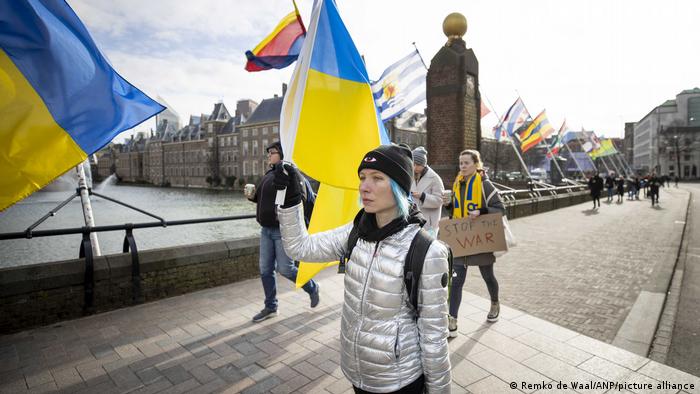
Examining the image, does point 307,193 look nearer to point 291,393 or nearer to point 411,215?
point 291,393

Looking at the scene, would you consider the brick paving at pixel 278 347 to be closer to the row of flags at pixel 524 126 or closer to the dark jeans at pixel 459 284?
the dark jeans at pixel 459 284

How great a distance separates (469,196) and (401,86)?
7.53 meters

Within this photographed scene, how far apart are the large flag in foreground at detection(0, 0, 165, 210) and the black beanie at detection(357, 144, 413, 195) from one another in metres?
2.42

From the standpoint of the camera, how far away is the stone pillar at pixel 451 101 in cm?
1308

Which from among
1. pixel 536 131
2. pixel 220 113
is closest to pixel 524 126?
pixel 536 131

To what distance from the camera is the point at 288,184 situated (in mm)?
2158

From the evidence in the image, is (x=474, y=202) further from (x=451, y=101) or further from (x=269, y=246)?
(x=451, y=101)

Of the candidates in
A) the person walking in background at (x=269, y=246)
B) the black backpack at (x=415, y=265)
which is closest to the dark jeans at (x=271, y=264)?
the person walking in background at (x=269, y=246)

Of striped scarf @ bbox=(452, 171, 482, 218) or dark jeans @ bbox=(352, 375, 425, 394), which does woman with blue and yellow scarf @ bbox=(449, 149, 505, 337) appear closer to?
striped scarf @ bbox=(452, 171, 482, 218)

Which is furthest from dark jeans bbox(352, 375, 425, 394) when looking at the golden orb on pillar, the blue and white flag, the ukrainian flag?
the golden orb on pillar

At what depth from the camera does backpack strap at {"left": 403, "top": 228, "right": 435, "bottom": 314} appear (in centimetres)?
182

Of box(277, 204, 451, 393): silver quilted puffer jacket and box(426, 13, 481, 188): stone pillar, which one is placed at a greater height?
box(426, 13, 481, 188): stone pillar

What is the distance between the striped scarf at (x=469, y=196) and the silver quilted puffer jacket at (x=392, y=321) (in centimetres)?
271

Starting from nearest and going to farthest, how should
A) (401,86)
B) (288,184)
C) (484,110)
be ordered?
1. (288,184)
2. (401,86)
3. (484,110)
